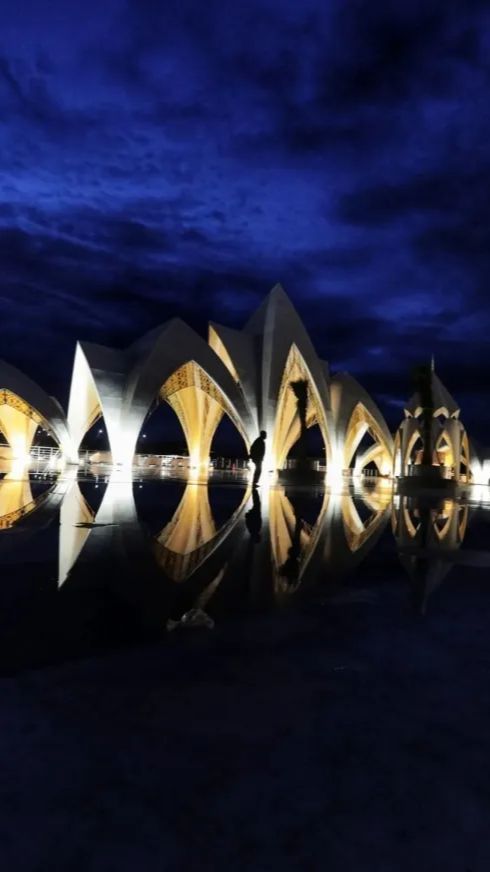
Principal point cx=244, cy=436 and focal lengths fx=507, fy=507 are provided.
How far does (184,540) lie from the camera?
21.1 ft

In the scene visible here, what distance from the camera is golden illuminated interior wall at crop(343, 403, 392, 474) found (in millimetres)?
Answer: 50969

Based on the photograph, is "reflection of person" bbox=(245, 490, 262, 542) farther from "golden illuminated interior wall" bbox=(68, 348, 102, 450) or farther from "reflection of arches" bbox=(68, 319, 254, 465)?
"golden illuminated interior wall" bbox=(68, 348, 102, 450)

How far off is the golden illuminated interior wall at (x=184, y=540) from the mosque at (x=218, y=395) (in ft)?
60.4

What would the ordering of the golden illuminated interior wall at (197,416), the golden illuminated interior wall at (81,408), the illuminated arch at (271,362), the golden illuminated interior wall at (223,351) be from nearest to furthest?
the illuminated arch at (271,362) → the golden illuminated interior wall at (223,351) → the golden illuminated interior wall at (81,408) → the golden illuminated interior wall at (197,416)

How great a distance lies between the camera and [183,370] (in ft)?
125

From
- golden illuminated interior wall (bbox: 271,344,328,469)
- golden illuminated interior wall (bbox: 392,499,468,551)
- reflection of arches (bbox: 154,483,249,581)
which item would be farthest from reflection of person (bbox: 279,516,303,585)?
golden illuminated interior wall (bbox: 271,344,328,469)

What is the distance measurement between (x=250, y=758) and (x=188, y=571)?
2.88 m

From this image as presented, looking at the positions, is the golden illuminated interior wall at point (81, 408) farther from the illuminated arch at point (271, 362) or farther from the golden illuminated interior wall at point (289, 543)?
the golden illuminated interior wall at point (289, 543)

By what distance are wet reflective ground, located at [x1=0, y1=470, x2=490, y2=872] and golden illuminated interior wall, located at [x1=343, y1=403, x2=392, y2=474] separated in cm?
4553

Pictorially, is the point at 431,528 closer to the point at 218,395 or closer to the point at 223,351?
the point at 218,395

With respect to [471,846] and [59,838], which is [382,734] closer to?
[471,846]

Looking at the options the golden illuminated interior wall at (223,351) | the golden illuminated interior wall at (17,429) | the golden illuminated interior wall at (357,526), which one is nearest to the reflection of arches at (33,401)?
the golden illuminated interior wall at (17,429)

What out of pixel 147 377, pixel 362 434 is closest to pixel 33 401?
pixel 147 377

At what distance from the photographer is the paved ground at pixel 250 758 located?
1.40m
